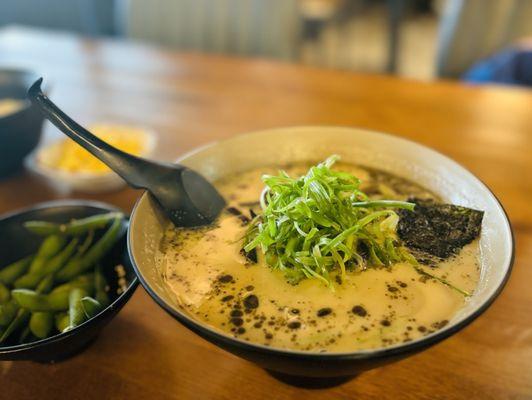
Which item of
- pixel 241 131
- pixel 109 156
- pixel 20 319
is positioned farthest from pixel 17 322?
pixel 241 131

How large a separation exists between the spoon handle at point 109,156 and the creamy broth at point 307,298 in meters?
0.13

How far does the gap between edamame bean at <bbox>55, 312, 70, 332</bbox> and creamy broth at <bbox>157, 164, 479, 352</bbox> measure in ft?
0.62

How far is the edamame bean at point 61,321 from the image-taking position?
2.87ft

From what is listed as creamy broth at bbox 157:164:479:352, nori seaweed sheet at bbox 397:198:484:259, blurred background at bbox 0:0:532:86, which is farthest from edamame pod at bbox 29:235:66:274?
blurred background at bbox 0:0:532:86

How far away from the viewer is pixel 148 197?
959 mm

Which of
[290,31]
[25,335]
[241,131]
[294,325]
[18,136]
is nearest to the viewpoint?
[294,325]

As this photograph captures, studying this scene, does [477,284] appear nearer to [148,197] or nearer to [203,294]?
[203,294]

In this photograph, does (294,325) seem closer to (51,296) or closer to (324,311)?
(324,311)

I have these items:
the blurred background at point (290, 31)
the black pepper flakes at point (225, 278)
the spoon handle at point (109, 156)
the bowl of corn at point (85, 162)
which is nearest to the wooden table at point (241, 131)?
the bowl of corn at point (85, 162)

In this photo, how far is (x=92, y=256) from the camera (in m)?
1.03

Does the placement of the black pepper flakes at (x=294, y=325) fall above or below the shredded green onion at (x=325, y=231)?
below

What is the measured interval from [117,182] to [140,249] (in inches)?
23.2

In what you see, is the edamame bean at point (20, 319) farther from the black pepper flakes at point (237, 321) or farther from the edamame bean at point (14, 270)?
the black pepper flakes at point (237, 321)

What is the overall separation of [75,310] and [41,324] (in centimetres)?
8
